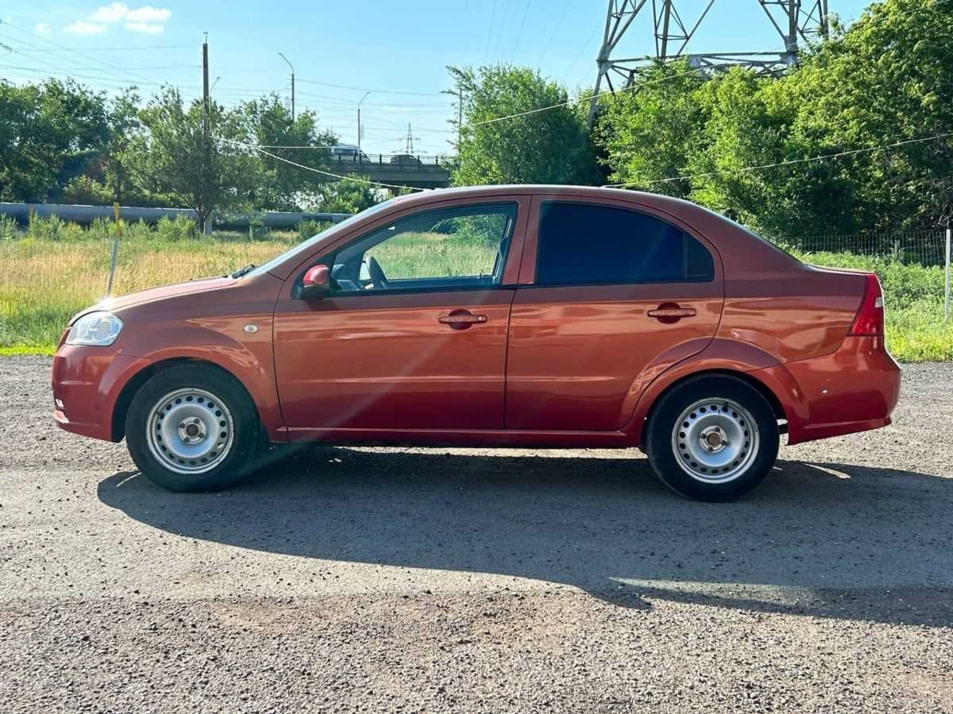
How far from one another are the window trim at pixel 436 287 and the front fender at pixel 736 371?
102 centimetres

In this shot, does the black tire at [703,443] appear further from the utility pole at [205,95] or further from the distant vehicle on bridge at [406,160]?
the distant vehicle on bridge at [406,160]

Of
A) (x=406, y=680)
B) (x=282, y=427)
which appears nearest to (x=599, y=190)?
(x=282, y=427)

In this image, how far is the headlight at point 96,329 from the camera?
17.4ft

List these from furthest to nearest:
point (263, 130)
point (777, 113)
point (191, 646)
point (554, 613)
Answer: point (263, 130) → point (777, 113) → point (554, 613) → point (191, 646)

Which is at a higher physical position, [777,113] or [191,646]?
[777,113]

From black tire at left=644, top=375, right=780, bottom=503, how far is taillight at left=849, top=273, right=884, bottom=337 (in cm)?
69

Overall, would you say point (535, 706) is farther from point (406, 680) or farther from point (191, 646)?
point (191, 646)

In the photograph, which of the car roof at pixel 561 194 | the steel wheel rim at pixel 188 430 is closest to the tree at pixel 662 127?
the car roof at pixel 561 194

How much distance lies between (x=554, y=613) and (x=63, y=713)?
1899mm

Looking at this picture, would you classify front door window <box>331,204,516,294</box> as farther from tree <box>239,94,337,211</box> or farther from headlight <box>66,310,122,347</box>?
tree <box>239,94,337,211</box>

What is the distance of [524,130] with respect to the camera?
48.2 metres

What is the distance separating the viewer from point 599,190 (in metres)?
5.38

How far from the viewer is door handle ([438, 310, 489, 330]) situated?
→ 17.0 ft

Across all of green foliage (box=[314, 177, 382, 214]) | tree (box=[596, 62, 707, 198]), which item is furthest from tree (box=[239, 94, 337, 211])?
tree (box=[596, 62, 707, 198])
